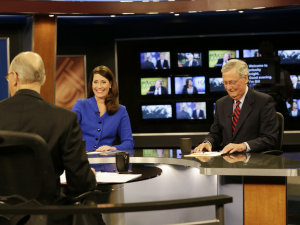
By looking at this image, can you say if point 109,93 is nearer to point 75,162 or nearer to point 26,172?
point 75,162

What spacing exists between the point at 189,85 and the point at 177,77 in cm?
27

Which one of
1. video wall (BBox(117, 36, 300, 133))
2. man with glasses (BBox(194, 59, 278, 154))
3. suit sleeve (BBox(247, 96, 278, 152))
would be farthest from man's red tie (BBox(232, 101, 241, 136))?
video wall (BBox(117, 36, 300, 133))

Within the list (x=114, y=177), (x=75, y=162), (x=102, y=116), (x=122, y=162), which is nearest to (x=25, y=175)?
(x=75, y=162)

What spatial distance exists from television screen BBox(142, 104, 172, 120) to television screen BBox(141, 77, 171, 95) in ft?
0.87

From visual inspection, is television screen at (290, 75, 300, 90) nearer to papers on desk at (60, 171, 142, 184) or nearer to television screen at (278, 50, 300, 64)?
television screen at (278, 50, 300, 64)

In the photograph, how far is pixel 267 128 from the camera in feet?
9.05

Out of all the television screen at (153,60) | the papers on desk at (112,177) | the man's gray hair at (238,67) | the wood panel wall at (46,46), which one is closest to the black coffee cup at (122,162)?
the papers on desk at (112,177)

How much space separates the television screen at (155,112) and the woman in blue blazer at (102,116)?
12.2 ft

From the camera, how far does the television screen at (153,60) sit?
691 cm

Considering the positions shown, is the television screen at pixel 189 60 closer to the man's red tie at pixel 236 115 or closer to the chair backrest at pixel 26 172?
the man's red tie at pixel 236 115

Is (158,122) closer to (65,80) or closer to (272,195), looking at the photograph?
(65,80)

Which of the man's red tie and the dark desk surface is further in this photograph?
the man's red tie

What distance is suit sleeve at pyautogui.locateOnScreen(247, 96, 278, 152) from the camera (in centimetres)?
268

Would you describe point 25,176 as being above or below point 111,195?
above
